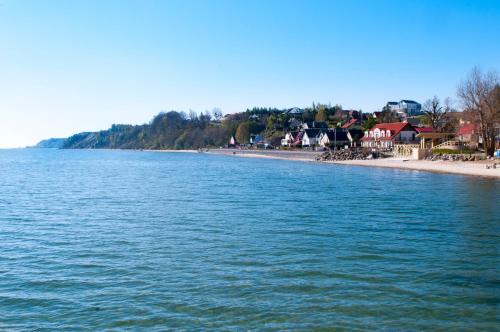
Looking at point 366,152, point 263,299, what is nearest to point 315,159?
point 366,152

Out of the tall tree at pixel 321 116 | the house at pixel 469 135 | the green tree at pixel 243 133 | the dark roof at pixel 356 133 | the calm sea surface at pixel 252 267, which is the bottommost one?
the calm sea surface at pixel 252 267

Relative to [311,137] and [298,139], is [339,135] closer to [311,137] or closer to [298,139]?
[311,137]

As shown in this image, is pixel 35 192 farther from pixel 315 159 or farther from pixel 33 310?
pixel 315 159

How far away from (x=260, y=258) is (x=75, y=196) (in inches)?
847

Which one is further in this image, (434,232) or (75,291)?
(434,232)

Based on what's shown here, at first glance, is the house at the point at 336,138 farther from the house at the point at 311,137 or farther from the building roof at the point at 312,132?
the building roof at the point at 312,132

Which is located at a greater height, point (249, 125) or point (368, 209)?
point (249, 125)

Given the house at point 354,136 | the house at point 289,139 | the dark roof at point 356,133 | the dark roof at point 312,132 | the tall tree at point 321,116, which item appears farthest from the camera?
the tall tree at point 321,116

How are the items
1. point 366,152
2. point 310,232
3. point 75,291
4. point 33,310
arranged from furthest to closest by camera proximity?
point 366,152 < point 310,232 < point 75,291 < point 33,310

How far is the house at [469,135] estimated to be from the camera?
222 ft

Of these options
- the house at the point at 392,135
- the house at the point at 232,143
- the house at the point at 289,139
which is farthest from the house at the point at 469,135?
the house at the point at 232,143

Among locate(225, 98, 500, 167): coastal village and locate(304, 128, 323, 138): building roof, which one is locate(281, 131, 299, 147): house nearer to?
locate(225, 98, 500, 167): coastal village

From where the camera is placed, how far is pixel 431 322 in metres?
9.57

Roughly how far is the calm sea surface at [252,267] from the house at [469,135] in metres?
46.7
